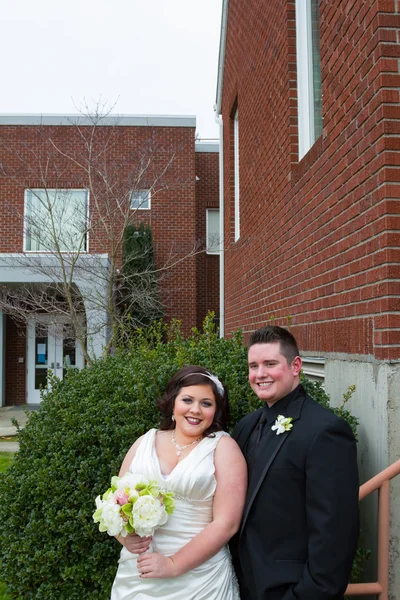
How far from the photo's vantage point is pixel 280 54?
568 centimetres

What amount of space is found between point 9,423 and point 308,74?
10826 mm

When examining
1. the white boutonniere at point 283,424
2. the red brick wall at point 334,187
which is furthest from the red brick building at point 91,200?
the white boutonniere at point 283,424

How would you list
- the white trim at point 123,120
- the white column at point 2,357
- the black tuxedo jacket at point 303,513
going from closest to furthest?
the black tuxedo jacket at point 303,513 → the white trim at point 123,120 → the white column at point 2,357

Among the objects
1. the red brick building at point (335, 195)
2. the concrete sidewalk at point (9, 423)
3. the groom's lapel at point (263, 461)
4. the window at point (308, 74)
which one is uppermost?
the window at point (308, 74)

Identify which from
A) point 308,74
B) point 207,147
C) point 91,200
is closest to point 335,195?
point 308,74

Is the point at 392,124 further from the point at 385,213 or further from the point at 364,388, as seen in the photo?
the point at 364,388

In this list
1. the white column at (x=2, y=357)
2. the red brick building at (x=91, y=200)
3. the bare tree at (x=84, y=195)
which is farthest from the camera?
the white column at (x=2, y=357)

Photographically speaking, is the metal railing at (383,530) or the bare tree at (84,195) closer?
the metal railing at (383,530)

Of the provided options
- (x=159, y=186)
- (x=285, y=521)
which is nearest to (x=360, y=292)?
(x=285, y=521)

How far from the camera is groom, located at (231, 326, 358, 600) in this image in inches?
82.4

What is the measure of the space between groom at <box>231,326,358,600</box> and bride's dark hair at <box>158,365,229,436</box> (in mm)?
249

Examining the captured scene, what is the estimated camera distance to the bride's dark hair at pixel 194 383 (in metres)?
2.80

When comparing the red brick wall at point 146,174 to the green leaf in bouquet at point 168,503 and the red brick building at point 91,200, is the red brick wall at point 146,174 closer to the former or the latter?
the red brick building at point 91,200

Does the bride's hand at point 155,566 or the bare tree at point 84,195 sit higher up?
the bare tree at point 84,195
